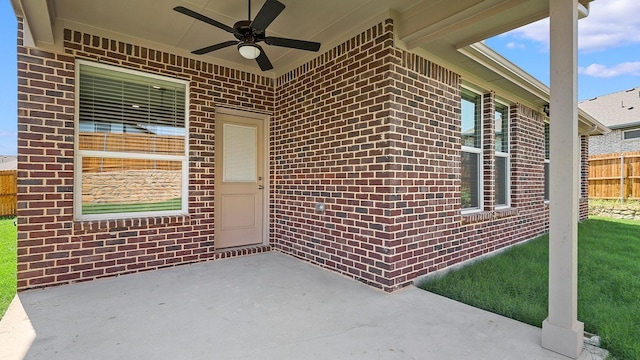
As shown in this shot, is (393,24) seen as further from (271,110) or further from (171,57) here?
(171,57)

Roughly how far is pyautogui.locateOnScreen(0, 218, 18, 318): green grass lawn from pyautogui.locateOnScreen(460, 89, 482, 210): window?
529cm

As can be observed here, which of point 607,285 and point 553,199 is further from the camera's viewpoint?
point 607,285

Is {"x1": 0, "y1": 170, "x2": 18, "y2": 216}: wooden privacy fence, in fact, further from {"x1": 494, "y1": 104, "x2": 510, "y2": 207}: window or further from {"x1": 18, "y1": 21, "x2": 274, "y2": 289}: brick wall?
{"x1": 494, "y1": 104, "x2": 510, "y2": 207}: window

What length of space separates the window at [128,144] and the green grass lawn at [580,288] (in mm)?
3460

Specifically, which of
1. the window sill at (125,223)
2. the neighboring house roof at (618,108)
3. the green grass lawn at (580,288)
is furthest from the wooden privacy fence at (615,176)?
the window sill at (125,223)

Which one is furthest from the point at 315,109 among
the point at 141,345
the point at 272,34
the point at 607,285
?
the point at 607,285

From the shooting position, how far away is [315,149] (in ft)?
13.2

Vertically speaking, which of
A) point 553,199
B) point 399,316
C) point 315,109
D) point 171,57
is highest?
point 171,57

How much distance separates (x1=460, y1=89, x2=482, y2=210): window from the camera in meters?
4.37

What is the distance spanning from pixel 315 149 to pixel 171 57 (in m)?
2.21

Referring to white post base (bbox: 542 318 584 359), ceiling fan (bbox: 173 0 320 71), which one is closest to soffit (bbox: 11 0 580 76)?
ceiling fan (bbox: 173 0 320 71)

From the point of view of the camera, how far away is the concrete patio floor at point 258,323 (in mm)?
1987

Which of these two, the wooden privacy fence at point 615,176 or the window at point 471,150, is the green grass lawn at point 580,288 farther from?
the wooden privacy fence at point 615,176

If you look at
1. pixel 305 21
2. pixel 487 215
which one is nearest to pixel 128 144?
pixel 305 21
